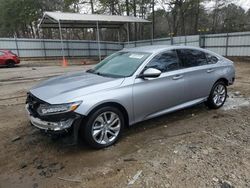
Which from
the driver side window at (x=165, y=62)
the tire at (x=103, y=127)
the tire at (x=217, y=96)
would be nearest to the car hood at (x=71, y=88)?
the tire at (x=103, y=127)

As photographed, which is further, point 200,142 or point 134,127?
point 134,127

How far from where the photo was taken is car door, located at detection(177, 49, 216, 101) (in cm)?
467

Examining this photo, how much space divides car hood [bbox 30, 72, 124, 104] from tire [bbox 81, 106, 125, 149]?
1.19 feet

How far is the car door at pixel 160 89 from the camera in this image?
3889 mm

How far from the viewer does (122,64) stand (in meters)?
4.32

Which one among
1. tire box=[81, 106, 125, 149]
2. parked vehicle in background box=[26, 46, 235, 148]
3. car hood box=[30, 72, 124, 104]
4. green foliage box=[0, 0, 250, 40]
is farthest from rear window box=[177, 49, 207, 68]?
green foliage box=[0, 0, 250, 40]

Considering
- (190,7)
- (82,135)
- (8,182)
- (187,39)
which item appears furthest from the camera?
(190,7)

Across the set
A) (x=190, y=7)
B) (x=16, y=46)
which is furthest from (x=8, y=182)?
(x=190, y=7)

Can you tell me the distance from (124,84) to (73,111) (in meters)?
0.99

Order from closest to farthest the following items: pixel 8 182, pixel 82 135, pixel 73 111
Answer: pixel 8 182
pixel 73 111
pixel 82 135

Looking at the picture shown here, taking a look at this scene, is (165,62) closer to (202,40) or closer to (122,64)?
(122,64)

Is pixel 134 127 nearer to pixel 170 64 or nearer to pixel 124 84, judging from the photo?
pixel 124 84

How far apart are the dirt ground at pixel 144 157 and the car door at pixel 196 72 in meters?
0.60

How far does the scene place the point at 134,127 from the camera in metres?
4.46
